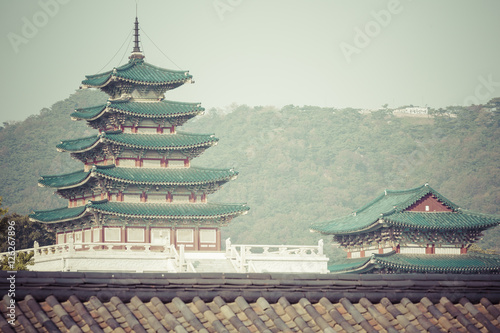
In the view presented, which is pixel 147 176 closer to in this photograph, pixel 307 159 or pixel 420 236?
pixel 420 236

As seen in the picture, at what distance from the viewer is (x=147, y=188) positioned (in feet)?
164

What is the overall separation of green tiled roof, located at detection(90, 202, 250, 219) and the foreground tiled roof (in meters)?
34.5

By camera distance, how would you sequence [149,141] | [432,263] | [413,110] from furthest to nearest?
1. [413,110]
2. [149,141]
3. [432,263]

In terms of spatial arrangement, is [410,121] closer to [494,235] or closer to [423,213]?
[494,235]

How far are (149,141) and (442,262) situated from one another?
18.7 metres

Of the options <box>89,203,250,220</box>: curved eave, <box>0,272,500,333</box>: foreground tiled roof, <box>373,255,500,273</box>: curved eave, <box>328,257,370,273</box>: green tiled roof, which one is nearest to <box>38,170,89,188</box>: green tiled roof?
<box>89,203,250,220</box>: curved eave

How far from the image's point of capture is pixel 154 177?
50062mm

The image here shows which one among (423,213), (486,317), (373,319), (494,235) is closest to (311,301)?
(373,319)

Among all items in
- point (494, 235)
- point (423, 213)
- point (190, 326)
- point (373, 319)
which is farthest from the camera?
point (494, 235)

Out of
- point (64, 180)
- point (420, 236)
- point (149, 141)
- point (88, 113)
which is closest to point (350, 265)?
point (420, 236)

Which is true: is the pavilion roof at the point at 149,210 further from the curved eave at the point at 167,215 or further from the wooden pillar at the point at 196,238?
the wooden pillar at the point at 196,238

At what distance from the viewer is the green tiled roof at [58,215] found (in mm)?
49156

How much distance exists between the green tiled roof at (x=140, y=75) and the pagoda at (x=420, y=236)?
14303 mm

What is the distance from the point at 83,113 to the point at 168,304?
1697 inches
